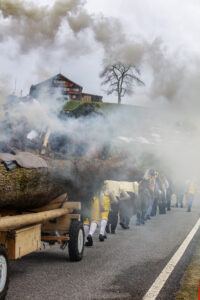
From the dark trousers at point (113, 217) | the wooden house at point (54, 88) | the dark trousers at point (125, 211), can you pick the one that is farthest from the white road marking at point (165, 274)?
the wooden house at point (54, 88)

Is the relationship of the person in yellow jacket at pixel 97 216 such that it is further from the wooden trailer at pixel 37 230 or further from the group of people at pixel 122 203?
the wooden trailer at pixel 37 230

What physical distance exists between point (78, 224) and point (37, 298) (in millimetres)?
2910

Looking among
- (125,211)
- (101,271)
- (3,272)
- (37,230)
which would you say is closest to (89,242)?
(101,271)

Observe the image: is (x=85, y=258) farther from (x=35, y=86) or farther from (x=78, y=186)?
(x=35, y=86)

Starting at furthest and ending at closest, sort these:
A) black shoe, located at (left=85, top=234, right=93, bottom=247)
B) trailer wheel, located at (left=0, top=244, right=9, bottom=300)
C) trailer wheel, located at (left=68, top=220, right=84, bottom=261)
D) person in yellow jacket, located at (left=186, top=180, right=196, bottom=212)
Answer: person in yellow jacket, located at (left=186, top=180, right=196, bottom=212)
black shoe, located at (left=85, top=234, right=93, bottom=247)
trailer wheel, located at (left=68, top=220, right=84, bottom=261)
trailer wheel, located at (left=0, top=244, right=9, bottom=300)

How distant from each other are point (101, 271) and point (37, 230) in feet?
3.76

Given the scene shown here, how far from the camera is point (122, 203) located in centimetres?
1484

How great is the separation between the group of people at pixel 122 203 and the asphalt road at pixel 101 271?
0.47 m

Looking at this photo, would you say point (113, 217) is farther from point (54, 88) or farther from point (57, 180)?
point (57, 180)

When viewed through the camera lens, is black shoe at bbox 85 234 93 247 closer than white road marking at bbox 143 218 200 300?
No

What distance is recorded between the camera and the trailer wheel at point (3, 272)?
596cm

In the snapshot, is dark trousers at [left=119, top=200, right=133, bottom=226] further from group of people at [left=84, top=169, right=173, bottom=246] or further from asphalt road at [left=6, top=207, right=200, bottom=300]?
asphalt road at [left=6, top=207, right=200, bottom=300]

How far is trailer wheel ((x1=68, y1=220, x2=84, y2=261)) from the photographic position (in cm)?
877

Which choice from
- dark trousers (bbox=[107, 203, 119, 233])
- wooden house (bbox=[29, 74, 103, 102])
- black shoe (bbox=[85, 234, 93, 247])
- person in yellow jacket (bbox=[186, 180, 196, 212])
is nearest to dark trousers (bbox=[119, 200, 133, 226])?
dark trousers (bbox=[107, 203, 119, 233])
